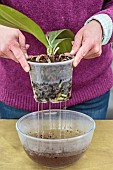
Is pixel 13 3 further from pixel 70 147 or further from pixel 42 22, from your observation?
pixel 70 147

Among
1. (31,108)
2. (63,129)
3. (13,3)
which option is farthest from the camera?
(31,108)

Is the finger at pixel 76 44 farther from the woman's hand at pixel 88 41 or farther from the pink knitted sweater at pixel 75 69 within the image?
the pink knitted sweater at pixel 75 69

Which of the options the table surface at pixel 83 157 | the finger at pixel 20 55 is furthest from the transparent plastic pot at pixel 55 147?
the finger at pixel 20 55

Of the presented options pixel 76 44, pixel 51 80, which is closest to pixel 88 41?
pixel 76 44

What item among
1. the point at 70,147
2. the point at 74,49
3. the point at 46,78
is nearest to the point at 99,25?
the point at 74,49

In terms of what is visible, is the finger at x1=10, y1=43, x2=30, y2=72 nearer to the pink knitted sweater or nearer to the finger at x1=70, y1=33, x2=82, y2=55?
the finger at x1=70, y1=33, x2=82, y2=55

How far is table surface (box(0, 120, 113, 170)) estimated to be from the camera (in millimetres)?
1012

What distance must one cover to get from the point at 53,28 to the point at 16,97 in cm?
24

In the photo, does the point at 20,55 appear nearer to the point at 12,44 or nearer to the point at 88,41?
the point at 12,44

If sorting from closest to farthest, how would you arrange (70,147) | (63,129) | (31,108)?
(70,147)
(63,129)
(31,108)

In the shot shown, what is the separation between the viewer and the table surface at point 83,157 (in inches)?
39.8

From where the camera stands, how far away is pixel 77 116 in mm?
1119

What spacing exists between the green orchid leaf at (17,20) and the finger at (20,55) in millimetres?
49

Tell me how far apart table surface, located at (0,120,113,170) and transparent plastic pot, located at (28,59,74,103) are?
0.15 meters
